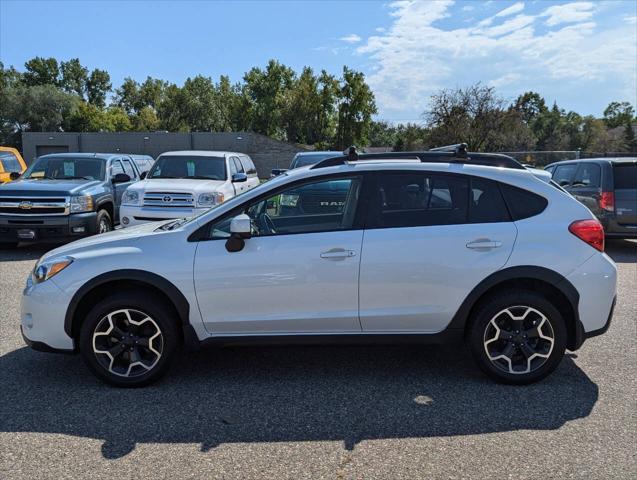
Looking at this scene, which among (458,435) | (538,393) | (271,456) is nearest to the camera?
(271,456)

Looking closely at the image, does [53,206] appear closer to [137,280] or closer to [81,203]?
[81,203]

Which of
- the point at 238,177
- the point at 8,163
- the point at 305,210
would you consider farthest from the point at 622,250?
the point at 8,163

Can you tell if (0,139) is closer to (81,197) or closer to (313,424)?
(81,197)

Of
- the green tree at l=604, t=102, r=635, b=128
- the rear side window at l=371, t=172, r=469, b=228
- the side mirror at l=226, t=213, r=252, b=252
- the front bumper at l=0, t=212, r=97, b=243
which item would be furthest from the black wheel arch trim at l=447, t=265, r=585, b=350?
the green tree at l=604, t=102, r=635, b=128

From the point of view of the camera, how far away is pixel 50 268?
413 cm

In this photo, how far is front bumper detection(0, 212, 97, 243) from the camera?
9.80 metres

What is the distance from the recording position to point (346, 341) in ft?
13.5

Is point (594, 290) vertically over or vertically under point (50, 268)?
under

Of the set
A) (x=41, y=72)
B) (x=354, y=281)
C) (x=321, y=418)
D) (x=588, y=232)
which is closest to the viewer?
(x=321, y=418)

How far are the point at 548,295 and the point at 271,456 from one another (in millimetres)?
2477

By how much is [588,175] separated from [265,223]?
8.62 metres

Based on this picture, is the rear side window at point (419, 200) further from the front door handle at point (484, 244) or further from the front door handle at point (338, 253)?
the front door handle at point (338, 253)

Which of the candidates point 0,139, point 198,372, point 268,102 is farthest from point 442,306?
point 0,139

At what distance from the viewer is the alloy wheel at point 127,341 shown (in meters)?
4.08
